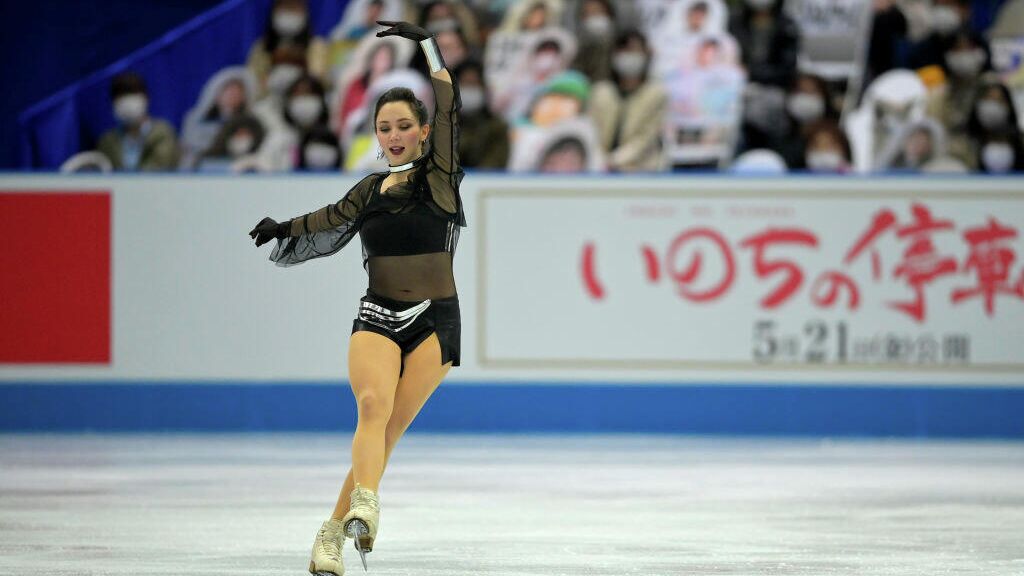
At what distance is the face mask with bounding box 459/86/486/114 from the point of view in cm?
1066

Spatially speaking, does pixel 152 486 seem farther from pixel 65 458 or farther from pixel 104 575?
pixel 104 575

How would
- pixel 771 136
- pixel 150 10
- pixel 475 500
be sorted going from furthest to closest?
pixel 150 10, pixel 771 136, pixel 475 500

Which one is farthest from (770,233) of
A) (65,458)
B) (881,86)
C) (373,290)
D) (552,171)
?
(373,290)

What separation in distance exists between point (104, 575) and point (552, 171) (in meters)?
5.53

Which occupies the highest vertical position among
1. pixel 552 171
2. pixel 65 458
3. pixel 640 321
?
pixel 552 171

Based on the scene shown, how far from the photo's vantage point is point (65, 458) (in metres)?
8.41

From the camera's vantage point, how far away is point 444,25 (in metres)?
11.3

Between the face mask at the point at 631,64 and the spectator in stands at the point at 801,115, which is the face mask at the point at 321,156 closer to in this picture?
the face mask at the point at 631,64

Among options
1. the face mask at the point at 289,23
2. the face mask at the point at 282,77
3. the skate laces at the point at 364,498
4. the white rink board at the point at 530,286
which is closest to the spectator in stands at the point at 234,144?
the face mask at the point at 282,77

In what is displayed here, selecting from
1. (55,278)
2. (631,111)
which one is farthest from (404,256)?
(631,111)

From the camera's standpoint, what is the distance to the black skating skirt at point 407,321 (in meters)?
4.80

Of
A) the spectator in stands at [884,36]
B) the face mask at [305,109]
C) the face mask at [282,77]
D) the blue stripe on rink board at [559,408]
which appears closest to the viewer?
the blue stripe on rink board at [559,408]

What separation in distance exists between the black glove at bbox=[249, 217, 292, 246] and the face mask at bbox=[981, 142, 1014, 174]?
268 inches

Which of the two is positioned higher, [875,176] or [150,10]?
[150,10]
